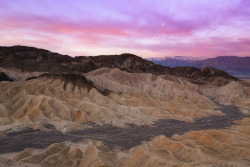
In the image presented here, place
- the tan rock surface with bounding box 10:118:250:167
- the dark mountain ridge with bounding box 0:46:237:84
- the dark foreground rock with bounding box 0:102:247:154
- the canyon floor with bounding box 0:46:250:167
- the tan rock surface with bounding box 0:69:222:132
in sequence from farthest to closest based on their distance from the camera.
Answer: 1. the dark mountain ridge with bounding box 0:46:237:84
2. the tan rock surface with bounding box 0:69:222:132
3. the dark foreground rock with bounding box 0:102:247:154
4. the canyon floor with bounding box 0:46:250:167
5. the tan rock surface with bounding box 10:118:250:167

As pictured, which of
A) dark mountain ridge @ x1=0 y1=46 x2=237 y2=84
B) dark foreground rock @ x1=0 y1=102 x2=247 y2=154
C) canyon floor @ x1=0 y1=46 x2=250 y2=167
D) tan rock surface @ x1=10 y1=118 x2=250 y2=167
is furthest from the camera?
dark mountain ridge @ x1=0 y1=46 x2=237 y2=84

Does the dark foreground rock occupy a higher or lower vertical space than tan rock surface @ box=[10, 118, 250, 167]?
lower

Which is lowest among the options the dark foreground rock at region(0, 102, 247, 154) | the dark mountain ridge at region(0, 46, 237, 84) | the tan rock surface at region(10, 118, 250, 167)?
the dark foreground rock at region(0, 102, 247, 154)

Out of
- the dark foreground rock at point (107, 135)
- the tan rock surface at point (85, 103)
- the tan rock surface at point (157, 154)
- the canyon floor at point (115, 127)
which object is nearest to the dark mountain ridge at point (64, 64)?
the canyon floor at point (115, 127)

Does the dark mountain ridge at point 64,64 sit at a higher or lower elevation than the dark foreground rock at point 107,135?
higher

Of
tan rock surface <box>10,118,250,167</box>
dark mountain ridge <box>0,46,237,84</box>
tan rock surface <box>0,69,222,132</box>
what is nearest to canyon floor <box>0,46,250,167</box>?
tan rock surface <box>10,118,250,167</box>

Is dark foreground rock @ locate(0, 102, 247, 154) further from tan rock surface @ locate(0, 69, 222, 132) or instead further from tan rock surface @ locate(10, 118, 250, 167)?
tan rock surface @ locate(10, 118, 250, 167)

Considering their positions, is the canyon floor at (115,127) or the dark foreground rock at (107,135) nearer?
the canyon floor at (115,127)

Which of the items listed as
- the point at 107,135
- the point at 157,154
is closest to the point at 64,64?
the point at 107,135

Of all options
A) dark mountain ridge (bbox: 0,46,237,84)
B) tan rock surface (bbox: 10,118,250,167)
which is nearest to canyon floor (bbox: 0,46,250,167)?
tan rock surface (bbox: 10,118,250,167)

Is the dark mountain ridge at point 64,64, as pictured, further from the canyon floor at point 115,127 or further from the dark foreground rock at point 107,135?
the dark foreground rock at point 107,135

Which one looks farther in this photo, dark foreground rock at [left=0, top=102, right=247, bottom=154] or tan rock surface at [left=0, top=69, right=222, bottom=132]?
tan rock surface at [left=0, top=69, right=222, bottom=132]

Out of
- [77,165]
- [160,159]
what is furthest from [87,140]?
[160,159]

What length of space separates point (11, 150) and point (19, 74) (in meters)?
118
